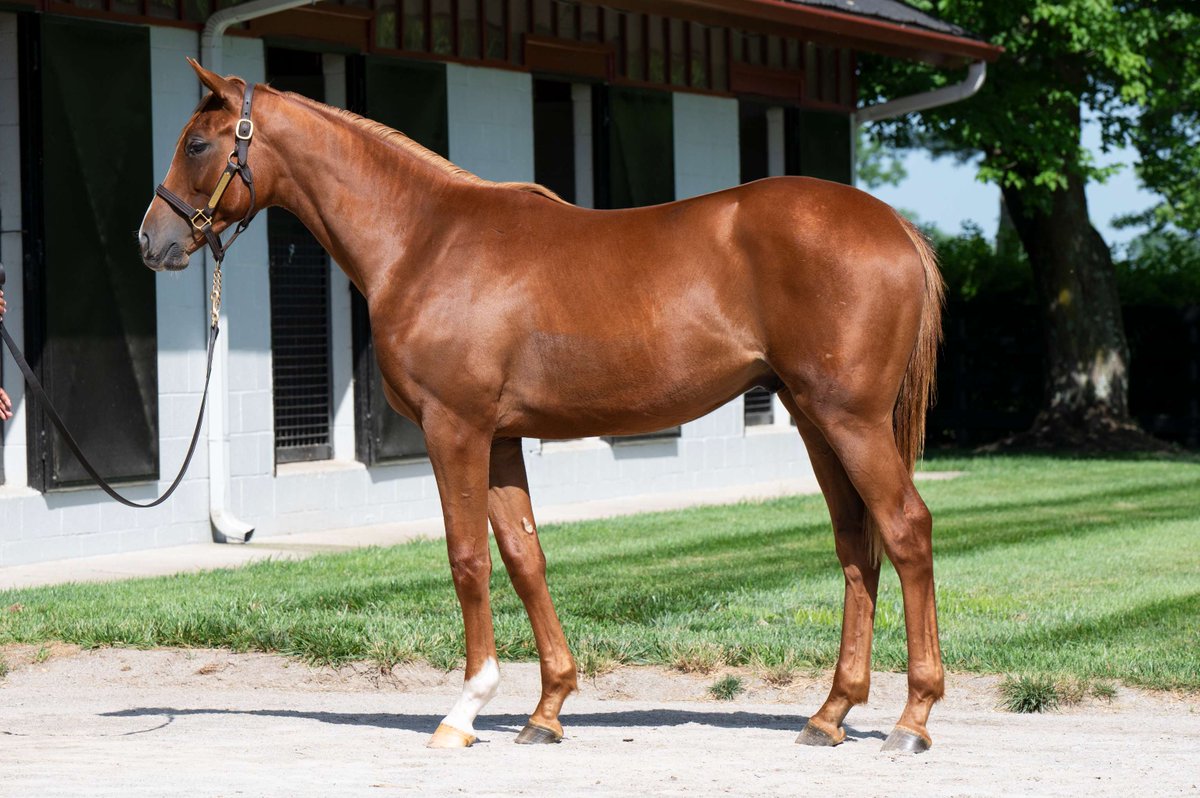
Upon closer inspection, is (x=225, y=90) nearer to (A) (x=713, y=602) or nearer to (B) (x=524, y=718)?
(B) (x=524, y=718)

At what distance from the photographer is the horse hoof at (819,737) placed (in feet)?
19.0

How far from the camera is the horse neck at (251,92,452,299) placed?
6020mm

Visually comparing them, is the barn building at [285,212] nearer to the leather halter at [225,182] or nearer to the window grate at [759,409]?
the window grate at [759,409]

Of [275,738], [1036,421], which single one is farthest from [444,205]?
[1036,421]

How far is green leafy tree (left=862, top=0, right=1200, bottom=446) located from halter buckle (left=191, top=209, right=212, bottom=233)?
13.4m

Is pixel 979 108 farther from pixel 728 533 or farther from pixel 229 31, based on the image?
pixel 229 31

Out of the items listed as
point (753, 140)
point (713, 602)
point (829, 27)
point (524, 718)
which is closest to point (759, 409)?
point (753, 140)

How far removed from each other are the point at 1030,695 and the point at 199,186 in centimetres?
356

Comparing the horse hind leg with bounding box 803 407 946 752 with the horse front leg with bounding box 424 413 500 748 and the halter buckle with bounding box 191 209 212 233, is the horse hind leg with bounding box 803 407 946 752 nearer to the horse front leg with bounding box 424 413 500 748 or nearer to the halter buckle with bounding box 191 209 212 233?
the horse front leg with bounding box 424 413 500 748

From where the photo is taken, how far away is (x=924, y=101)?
17.6 meters

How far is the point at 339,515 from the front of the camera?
12.9 metres

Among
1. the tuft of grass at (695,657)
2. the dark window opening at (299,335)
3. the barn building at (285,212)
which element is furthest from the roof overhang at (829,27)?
the tuft of grass at (695,657)

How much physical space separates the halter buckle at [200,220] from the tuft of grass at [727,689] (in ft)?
8.81

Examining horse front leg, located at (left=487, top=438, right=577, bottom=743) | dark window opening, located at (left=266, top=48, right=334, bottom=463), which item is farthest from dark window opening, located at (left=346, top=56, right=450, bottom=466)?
horse front leg, located at (left=487, top=438, right=577, bottom=743)
